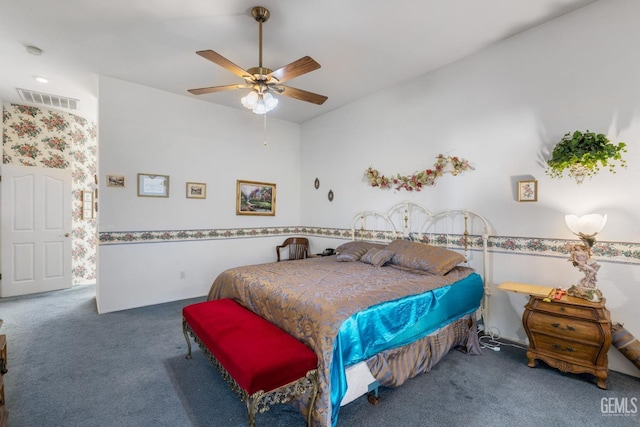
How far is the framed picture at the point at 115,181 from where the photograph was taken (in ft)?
13.0

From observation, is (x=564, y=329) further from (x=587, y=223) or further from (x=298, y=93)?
(x=298, y=93)

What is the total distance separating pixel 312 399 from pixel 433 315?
4.33 feet

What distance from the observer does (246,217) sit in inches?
207

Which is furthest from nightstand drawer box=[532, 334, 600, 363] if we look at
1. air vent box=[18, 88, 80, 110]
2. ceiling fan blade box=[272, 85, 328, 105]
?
air vent box=[18, 88, 80, 110]

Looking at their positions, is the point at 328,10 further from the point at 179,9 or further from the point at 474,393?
the point at 474,393

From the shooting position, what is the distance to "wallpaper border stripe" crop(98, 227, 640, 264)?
2.50 m

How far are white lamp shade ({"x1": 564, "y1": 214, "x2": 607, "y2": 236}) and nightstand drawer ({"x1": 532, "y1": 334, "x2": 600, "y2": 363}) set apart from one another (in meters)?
0.90

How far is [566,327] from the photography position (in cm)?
234

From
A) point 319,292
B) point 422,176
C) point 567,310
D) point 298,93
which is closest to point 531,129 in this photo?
point 422,176

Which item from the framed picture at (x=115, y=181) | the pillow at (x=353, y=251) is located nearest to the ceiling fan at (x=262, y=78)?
the pillow at (x=353, y=251)

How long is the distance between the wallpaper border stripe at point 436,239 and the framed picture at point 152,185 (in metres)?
0.58

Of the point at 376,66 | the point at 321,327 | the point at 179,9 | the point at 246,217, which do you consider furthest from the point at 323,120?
the point at 321,327

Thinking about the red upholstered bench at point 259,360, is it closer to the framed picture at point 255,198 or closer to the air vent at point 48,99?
the framed picture at point 255,198

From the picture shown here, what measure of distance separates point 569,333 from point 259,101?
330cm
